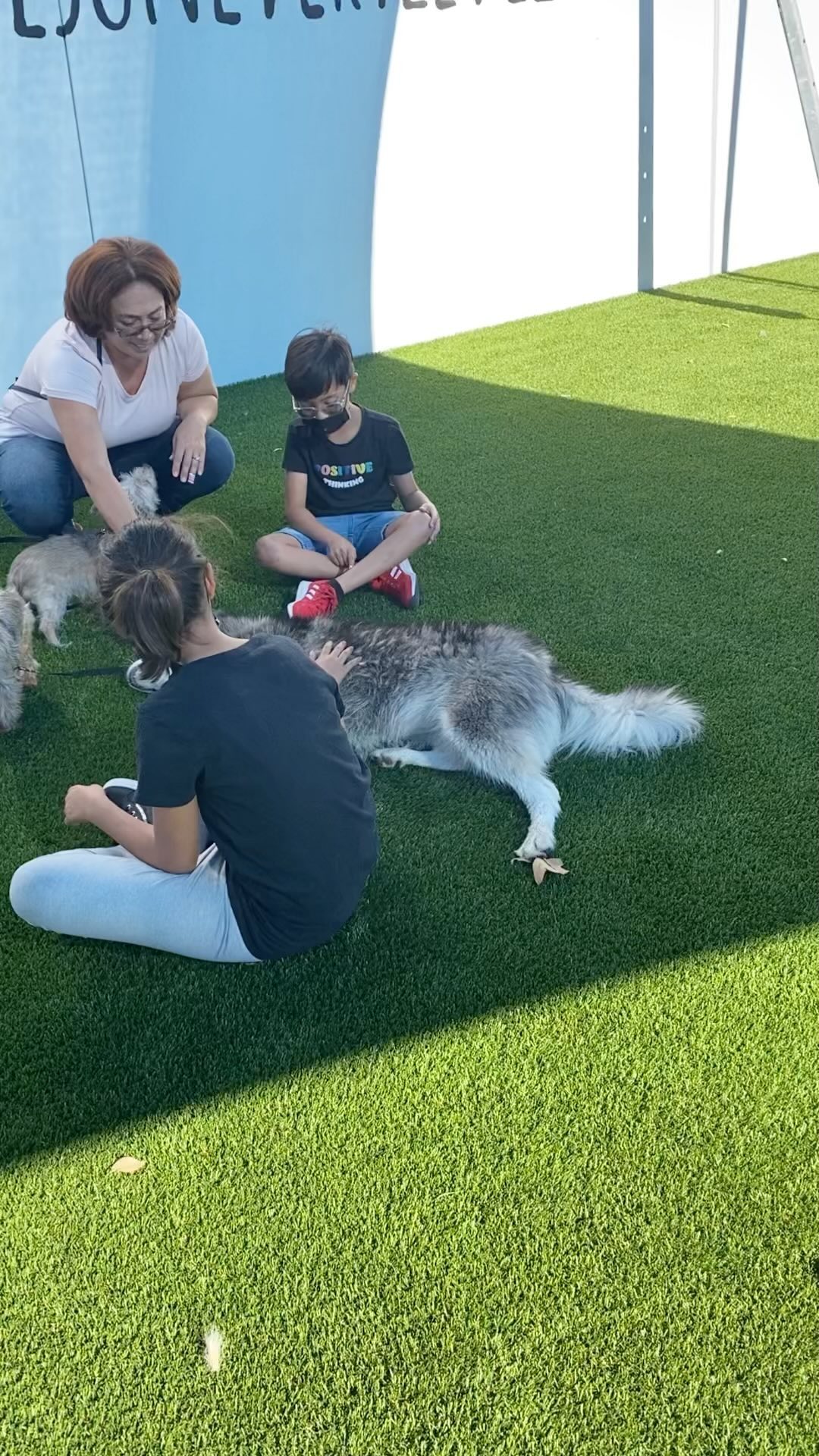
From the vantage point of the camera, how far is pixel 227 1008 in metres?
2.62

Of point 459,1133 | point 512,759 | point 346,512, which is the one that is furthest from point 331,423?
point 459,1133

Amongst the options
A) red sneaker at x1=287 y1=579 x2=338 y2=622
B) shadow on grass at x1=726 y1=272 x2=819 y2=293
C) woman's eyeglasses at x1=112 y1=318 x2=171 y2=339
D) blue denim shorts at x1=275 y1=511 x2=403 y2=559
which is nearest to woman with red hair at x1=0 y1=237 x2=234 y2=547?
woman's eyeglasses at x1=112 y1=318 x2=171 y2=339

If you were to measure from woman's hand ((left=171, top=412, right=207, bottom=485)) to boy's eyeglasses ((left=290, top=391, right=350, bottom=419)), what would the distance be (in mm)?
578

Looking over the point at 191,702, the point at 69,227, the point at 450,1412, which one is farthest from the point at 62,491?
the point at 450,1412

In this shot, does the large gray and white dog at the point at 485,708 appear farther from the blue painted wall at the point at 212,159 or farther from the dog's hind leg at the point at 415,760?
the blue painted wall at the point at 212,159

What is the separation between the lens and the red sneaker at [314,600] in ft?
14.3

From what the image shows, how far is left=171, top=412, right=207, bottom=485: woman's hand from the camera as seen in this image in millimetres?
4727

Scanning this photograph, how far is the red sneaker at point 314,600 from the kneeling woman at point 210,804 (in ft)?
5.64

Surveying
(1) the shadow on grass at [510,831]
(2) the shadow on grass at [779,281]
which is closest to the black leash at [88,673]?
(1) the shadow on grass at [510,831]

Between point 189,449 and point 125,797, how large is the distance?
218 cm

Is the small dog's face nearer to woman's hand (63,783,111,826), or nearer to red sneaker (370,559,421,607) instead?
red sneaker (370,559,421,607)

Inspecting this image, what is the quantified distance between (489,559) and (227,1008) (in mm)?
2762

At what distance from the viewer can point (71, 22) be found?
231 inches

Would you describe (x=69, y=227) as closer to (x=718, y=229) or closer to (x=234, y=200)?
(x=234, y=200)
